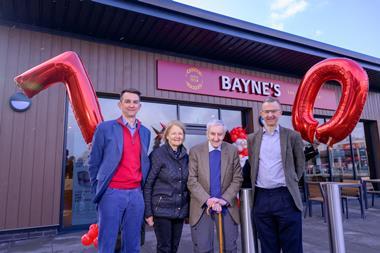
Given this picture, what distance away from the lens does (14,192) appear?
476 cm

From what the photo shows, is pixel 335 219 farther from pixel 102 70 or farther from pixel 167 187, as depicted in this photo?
pixel 102 70

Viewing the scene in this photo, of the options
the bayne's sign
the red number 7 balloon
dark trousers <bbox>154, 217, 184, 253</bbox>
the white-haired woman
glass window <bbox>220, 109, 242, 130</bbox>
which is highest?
the bayne's sign

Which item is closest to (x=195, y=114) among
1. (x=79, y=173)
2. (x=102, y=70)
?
(x=102, y=70)

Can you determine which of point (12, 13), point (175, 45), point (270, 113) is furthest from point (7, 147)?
point (270, 113)

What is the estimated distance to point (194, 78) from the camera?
22.7ft

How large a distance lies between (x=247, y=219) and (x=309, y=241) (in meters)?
2.55

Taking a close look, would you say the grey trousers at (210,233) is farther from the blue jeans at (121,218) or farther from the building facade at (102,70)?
the building facade at (102,70)

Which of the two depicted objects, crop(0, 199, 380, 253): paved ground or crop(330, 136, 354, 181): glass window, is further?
crop(330, 136, 354, 181): glass window

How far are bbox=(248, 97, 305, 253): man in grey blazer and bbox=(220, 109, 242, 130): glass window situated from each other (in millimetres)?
5037

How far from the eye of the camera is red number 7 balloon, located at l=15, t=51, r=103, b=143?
2.44 meters

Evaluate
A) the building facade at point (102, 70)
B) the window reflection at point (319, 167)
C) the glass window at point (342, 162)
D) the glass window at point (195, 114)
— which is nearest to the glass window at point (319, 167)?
the window reflection at point (319, 167)

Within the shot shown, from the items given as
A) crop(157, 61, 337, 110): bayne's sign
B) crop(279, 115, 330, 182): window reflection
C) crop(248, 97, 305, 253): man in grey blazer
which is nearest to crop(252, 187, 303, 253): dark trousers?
crop(248, 97, 305, 253): man in grey blazer

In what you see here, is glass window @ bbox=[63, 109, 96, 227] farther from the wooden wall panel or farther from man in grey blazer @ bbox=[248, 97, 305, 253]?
man in grey blazer @ bbox=[248, 97, 305, 253]

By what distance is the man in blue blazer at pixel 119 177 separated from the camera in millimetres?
2248
